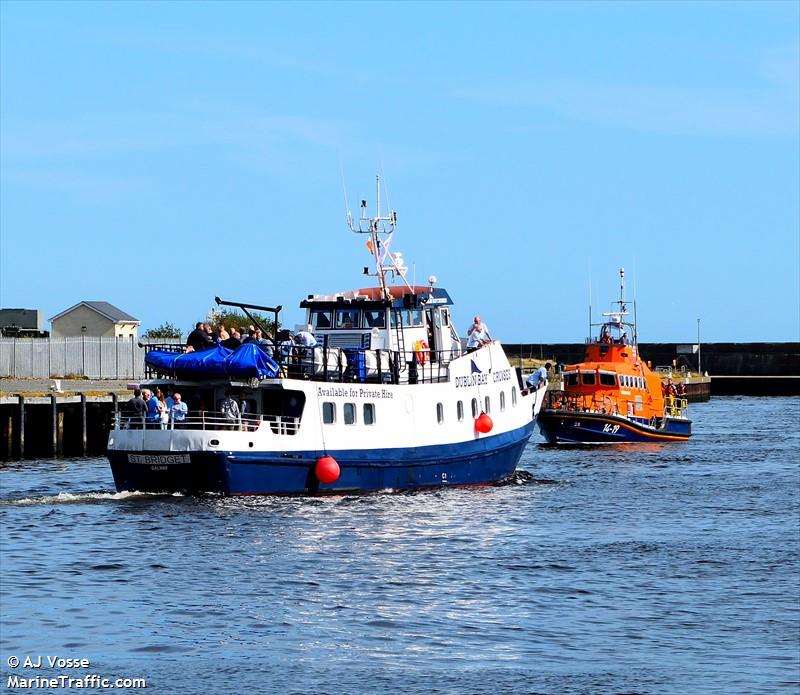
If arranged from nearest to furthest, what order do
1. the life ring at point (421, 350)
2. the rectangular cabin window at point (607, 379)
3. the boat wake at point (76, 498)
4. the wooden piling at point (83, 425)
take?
1. the boat wake at point (76, 498)
2. the life ring at point (421, 350)
3. the wooden piling at point (83, 425)
4. the rectangular cabin window at point (607, 379)

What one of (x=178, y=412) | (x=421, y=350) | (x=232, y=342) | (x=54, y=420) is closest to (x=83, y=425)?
(x=54, y=420)

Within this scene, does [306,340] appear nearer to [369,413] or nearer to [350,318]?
[369,413]

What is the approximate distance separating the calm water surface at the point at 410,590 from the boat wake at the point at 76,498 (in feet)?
0.35

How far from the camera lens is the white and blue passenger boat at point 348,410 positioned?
Answer: 33969mm

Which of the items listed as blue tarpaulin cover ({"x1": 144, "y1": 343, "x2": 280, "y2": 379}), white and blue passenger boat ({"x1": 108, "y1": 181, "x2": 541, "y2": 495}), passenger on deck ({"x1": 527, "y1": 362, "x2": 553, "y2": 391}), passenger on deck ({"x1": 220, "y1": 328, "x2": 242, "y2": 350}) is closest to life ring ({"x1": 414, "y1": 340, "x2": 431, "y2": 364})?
white and blue passenger boat ({"x1": 108, "y1": 181, "x2": 541, "y2": 495})

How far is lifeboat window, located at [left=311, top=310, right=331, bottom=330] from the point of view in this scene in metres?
40.7

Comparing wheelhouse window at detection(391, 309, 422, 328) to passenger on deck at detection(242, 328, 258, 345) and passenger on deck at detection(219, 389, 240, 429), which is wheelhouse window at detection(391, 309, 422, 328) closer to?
passenger on deck at detection(242, 328, 258, 345)

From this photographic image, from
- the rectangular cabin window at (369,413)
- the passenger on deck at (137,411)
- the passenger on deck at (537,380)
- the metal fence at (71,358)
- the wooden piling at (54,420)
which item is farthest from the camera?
the metal fence at (71,358)

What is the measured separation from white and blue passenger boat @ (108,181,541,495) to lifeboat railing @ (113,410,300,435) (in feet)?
0.16

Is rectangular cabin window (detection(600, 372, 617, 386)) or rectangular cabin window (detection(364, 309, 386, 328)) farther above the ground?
rectangular cabin window (detection(364, 309, 386, 328))

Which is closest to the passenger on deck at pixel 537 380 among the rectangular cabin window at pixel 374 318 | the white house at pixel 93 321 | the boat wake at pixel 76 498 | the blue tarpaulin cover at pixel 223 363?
the rectangular cabin window at pixel 374 318

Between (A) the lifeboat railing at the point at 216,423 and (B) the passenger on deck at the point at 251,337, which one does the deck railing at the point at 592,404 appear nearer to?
(B) the passenger on deck at the point at 251,337

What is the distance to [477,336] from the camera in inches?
1668

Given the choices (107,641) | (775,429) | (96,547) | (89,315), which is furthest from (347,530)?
(89,315)
